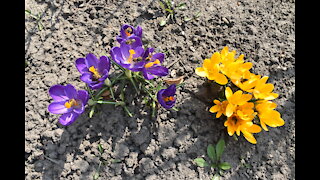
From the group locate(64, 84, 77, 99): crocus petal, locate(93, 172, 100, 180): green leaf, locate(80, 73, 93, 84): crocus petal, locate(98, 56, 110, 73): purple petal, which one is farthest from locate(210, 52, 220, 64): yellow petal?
locate(93, 172, 100, 180): green leaf

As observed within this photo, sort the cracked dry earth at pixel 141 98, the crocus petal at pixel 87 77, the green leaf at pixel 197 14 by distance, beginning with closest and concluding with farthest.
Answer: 1. the crocus petal at pixel 87 77
2. the cracked dry earth at pixel 141 98
3. the green leaf at pixel 197 14

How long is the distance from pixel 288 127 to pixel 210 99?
0.57m

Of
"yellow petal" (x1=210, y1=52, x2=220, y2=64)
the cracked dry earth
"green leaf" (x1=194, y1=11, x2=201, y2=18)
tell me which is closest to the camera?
"yellow petal" (x1=210, y1=52, x2=220, y2=64)

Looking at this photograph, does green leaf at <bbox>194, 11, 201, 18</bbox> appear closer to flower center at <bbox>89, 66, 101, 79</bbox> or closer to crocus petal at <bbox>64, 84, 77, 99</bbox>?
flower center at <bbox>89, 66, 101, 79</bbox>

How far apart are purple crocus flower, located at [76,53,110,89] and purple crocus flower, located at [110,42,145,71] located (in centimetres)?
7

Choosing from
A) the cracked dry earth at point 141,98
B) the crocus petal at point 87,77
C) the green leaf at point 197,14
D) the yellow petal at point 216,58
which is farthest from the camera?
the green leaf at point 197,14

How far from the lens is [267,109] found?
5.49 feet

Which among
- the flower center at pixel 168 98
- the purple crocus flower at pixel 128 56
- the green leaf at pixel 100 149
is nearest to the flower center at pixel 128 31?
the purple crocus flower at pixel 128 56

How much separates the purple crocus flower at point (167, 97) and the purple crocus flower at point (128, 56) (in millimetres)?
189

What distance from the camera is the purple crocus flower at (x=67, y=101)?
1.59 m

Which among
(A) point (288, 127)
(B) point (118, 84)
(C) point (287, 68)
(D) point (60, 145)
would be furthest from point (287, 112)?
(D) point (60, 145)

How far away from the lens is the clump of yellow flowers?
1.64m

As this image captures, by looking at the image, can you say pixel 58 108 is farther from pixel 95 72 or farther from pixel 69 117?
pixel 95 72

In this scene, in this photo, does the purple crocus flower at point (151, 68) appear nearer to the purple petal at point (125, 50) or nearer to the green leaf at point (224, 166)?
the purple petal at point (125, 50)
